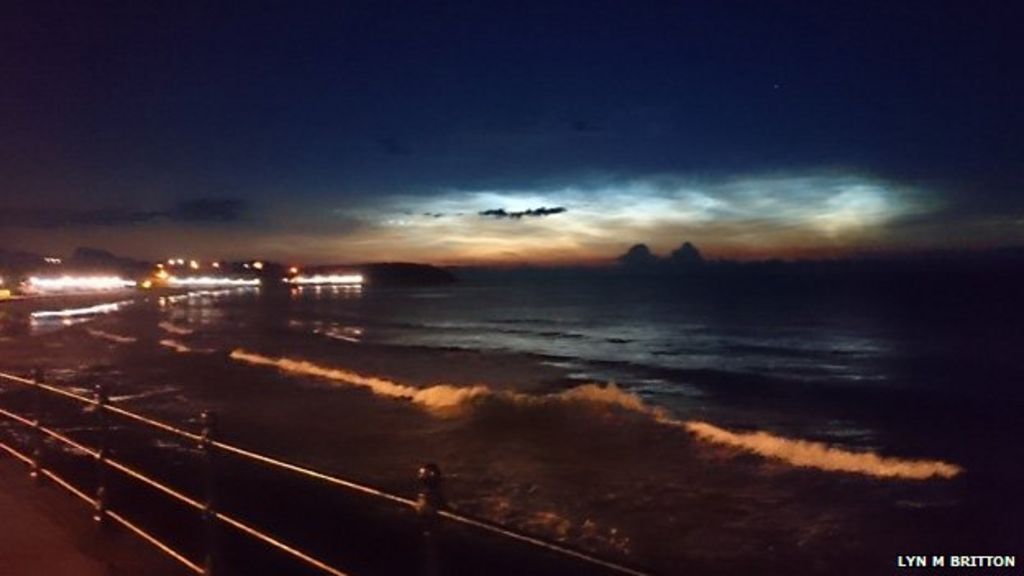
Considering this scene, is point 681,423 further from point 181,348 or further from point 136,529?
point 181,348

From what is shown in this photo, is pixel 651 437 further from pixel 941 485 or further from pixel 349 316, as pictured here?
pixel 349 316

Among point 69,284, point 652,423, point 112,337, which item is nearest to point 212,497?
point 652,423

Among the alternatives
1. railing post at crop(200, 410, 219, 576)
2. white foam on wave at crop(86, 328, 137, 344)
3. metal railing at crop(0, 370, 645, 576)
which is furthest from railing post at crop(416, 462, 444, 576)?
white foam on wave at crop(86, 328, 137, 344)

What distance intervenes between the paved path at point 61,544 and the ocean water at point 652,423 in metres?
5.38

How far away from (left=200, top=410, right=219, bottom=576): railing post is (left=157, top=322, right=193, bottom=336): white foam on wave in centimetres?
4480

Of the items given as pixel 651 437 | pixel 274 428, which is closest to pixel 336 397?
pixel 274 428

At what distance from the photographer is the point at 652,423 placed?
2056 centimetres

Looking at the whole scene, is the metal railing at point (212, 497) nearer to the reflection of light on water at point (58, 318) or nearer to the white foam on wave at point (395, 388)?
the white foam on wave at point (395, 388)

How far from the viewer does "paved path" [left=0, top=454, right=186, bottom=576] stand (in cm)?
538

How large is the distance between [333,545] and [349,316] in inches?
2710

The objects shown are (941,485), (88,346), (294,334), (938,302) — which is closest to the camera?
(941,485)

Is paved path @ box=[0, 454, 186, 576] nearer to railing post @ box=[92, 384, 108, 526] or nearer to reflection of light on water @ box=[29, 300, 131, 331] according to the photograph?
railing post @ box=[92, 384, 108, 526]

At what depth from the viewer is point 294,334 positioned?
5212 centimetres

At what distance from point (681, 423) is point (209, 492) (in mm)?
17315
